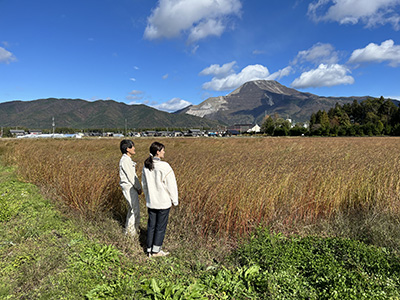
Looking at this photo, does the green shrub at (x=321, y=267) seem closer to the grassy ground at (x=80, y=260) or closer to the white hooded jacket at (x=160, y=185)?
the grassy ground at (x=80, y=260)

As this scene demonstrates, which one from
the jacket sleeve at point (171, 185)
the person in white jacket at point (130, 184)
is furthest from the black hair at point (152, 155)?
the person in white jacket at point (130, 184)

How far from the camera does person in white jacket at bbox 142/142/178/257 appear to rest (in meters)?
3.64

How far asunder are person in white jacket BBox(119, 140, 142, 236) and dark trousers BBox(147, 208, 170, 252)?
22.7 inches

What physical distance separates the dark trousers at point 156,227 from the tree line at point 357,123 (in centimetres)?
6277

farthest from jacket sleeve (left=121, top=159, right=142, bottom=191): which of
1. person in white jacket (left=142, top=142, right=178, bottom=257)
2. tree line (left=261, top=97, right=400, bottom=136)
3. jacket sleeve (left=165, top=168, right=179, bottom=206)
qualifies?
tree line (left=261, top=97, right=400, bottom=136)

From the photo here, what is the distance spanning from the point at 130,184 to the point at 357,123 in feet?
290

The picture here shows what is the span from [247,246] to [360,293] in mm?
1468

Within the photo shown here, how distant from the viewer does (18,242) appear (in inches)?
169

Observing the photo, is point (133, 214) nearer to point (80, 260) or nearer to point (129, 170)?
point (129, 170)

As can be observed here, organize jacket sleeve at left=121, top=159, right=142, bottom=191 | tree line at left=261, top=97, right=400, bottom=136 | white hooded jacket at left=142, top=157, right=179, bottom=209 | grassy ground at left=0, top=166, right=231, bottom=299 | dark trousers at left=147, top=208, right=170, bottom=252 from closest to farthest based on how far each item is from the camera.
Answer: grassy ground at left=0, top=166, right=231, bottom=299 → white hooded jacket at left=142, top=157, right=179, bottom=209 → dark trousers at left=147, top=208, right=170, bottom=252 → jacket sleeve at left=121, top=159, right=142, bottom=191 → tree line at left=261, top=97, right=400, bottom=136

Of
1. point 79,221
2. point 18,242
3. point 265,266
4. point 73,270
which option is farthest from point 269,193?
point 18,242

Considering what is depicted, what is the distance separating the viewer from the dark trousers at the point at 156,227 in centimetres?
377

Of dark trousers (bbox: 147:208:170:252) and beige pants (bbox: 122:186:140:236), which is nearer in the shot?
dark trousers (bbox: 147:208:170:252)

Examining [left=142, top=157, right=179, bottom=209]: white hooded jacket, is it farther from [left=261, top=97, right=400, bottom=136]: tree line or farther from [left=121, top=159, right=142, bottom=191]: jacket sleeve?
[left=261, top=97, right=400, bottom=136]: tree line
